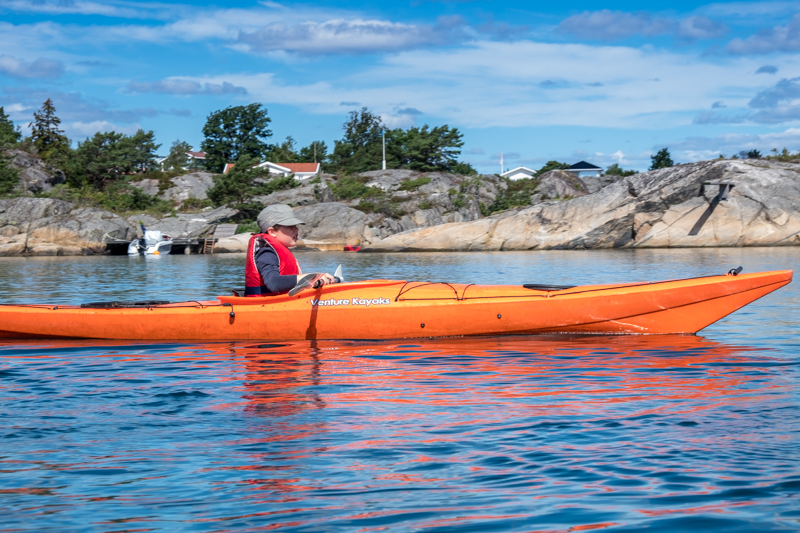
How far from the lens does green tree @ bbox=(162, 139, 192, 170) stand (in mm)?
70875

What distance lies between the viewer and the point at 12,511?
10.0 feet

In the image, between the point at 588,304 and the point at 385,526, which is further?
the point at 588,304

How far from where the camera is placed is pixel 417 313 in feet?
24.6

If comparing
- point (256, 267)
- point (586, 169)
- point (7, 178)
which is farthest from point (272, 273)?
point (586, 169)

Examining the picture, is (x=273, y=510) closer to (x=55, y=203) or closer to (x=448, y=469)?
(x=448, y=469)

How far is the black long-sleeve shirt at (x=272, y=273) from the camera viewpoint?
23.8ft

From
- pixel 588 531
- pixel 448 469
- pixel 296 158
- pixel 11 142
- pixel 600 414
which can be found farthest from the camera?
pixel 296 158

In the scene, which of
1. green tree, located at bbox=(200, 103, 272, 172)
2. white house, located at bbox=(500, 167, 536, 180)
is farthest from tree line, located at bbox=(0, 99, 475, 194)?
white house, located at bbox=(500, 167, 536, 180)

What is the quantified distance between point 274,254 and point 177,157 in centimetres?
7309

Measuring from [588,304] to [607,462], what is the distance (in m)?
3.94

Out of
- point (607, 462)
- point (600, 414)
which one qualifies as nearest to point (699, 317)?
point (600, 414)

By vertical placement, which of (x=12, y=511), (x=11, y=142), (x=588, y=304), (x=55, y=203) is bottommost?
(x=12, y=511)

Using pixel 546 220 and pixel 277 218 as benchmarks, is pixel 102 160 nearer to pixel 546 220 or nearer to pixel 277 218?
pixel 546 220

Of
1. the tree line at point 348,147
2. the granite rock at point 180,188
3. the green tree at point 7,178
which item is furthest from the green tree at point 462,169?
the green tree at point 7,178
